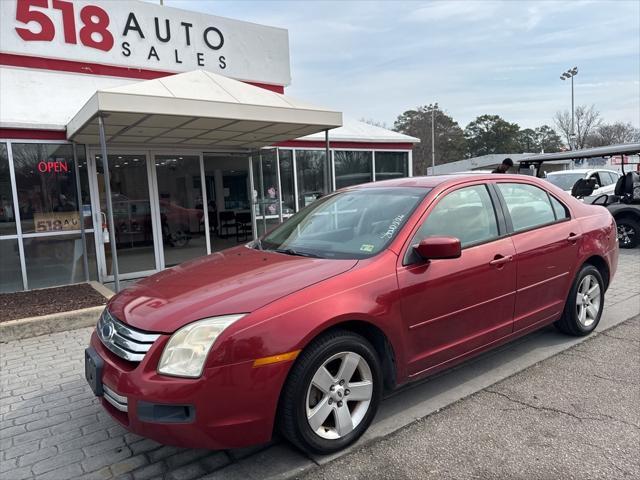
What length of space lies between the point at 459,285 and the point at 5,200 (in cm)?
723

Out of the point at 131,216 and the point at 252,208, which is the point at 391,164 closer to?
the point at 252,208

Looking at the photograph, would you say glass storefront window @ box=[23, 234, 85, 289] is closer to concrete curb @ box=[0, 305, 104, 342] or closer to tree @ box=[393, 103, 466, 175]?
concrete curb @ box=[0, 305, 104, 342]

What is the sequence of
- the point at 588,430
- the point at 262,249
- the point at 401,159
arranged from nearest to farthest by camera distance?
1. the point at 588,430
2. the point at 262,249
3. the point at 401,159

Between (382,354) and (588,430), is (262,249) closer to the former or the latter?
(382,354)

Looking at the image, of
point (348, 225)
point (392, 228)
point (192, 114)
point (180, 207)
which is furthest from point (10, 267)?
point (392, 228)

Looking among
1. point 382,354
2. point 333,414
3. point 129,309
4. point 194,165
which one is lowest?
point 333,414

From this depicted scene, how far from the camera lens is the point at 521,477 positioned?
8.43ft

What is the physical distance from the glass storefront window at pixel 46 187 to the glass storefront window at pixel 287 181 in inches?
171

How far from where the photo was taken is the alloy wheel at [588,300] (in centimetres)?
448

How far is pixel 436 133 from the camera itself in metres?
68.3

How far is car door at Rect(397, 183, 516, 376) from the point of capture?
3.12 meters

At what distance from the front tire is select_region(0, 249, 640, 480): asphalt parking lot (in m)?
0.15

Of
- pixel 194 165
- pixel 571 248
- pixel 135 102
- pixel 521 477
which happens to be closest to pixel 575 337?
pixel 571 248

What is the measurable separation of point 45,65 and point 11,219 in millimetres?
3235
